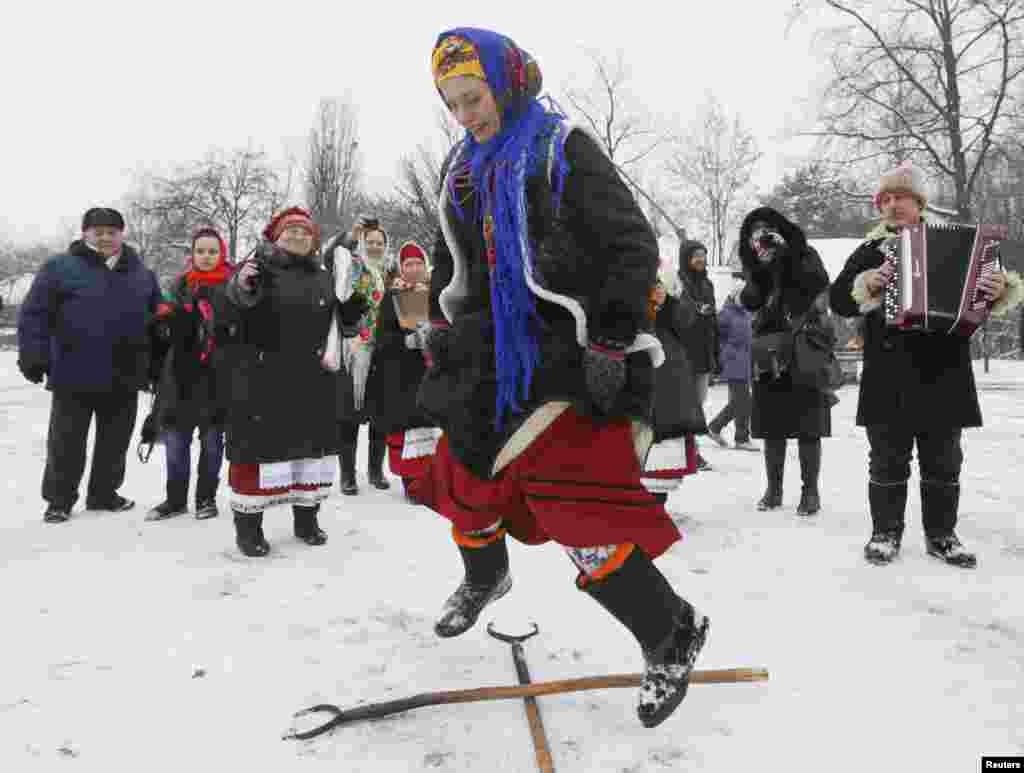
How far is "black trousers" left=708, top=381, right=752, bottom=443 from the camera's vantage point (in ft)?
25.1

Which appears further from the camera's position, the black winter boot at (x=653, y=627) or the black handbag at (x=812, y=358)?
the black handbag at (x=812, y=358)

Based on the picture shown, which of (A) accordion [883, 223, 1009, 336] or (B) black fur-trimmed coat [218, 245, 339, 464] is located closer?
(A) accordion [883, 223, 1009, 336]

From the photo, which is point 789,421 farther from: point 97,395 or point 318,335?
point 97,395

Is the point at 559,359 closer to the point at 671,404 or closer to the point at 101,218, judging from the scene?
the point at 671,404

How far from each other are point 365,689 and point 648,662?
0.88m

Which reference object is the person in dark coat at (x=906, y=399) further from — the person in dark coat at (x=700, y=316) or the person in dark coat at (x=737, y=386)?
the person in dark coat at (x=737, y=386)

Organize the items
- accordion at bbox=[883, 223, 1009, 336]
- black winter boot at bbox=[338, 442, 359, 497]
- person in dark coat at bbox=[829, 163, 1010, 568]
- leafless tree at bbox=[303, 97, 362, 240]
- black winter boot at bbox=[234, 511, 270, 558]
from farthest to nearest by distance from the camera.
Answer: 1. leafless tree at bbox=[303, 97, 362, 240]
2. black winter boot at bbox=[338, 442, 359, 497]
3. black winter boot at bbox=[234, 511, 270, 558]
4. person in dark coat at bbox=[829, 163, 1010, 568]
5. accordion at bbox=[883, 223, 1009, 336]

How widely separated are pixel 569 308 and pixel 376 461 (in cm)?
397

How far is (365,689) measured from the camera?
2.34m

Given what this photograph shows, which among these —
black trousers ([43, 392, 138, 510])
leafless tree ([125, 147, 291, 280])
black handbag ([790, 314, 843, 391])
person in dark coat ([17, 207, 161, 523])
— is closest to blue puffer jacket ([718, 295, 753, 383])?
black handbag ([790, 314, 843, 391])

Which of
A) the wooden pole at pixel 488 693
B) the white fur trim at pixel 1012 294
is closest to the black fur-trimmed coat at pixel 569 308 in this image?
the wooden pole at pixel 488 693

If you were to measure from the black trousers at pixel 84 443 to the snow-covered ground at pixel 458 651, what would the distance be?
0.35m

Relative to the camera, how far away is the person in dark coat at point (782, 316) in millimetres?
4590

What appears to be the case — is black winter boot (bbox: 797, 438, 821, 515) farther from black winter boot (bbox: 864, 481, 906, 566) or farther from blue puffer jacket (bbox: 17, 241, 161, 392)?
blue puffer jacket (bbox: 17, 241, 161, 392)
